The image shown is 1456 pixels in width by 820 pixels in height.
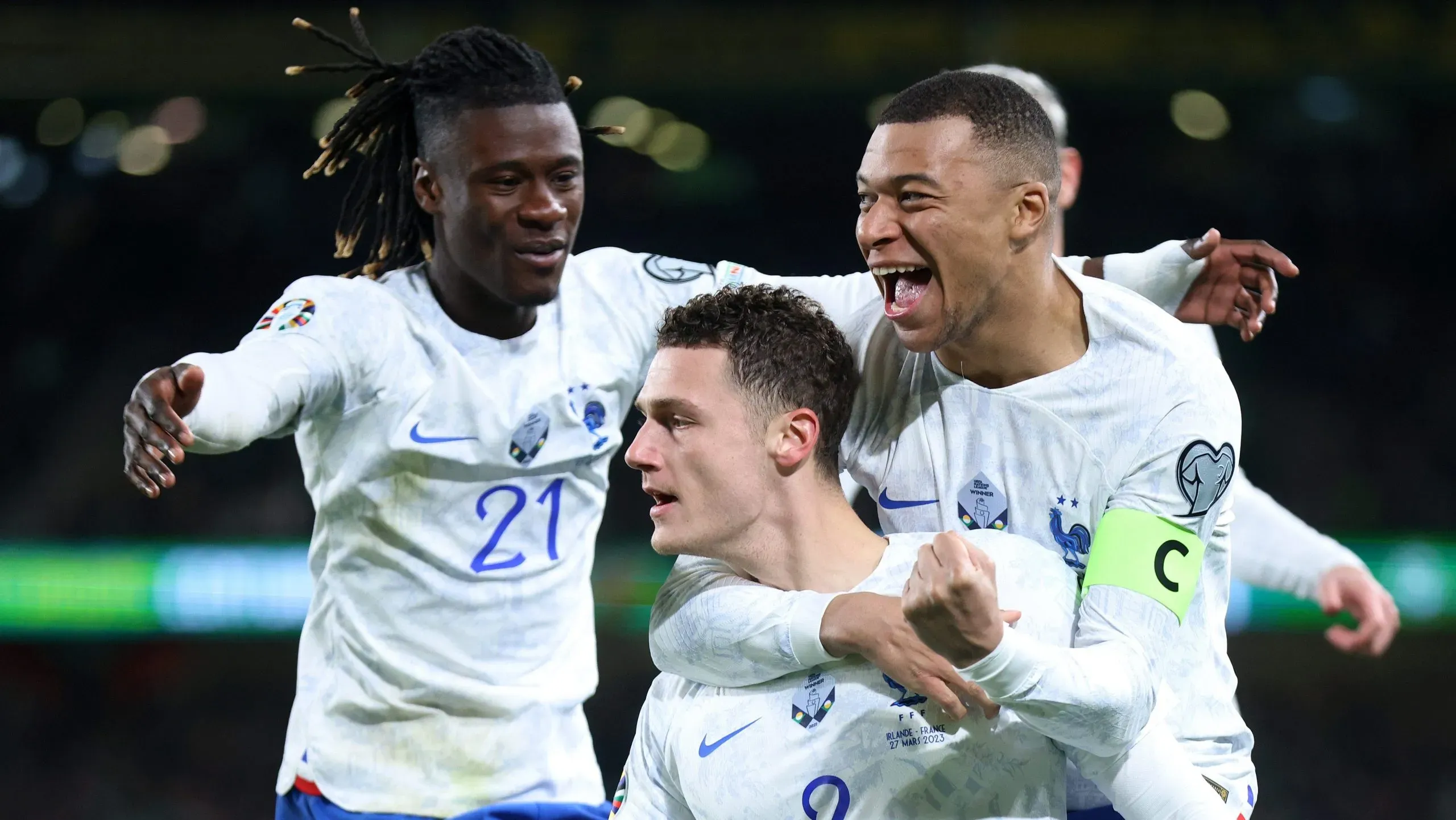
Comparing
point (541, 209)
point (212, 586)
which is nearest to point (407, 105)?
point (541, 209)

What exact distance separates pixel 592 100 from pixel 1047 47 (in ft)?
8.81

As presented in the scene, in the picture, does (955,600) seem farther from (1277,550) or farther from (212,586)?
(212,586)

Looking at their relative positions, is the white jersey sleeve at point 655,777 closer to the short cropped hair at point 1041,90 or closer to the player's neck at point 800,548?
the player's neck at point 800,548

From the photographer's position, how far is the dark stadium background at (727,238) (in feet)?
27.2

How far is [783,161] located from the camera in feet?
33.0

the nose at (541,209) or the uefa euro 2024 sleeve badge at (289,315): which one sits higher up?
the nose at (541,209)

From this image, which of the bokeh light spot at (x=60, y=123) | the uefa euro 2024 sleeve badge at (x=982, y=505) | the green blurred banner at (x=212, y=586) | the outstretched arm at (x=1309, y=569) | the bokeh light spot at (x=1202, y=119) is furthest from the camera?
the bokeh light spot at (x=1202, y=119)

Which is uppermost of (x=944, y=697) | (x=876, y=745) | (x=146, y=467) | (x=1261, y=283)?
(x=1261, y=283)

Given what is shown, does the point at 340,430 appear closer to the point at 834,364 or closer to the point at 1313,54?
the point at 834,364

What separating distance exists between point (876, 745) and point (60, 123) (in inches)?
351

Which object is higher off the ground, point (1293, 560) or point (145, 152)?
point (145, 152)

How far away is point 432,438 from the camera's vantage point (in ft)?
9.52

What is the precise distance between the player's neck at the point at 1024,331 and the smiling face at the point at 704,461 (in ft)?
1.09

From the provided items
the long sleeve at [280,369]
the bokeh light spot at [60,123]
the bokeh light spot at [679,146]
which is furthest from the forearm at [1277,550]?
the bokeh light spot at [60,123]
